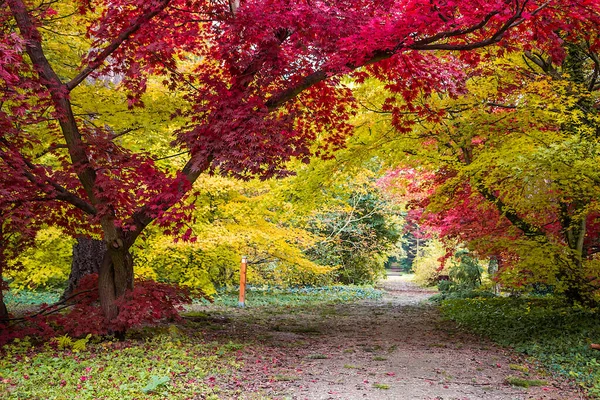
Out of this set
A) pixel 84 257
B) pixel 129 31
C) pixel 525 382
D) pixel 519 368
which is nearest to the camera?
pixel 525 382

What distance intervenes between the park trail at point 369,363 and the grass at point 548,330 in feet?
0.89

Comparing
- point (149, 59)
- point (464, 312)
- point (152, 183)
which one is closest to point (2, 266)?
point (152, 183)

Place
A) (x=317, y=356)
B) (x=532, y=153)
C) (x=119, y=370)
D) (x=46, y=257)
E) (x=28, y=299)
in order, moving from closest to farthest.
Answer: (x=119, y=370), (x=532, y=153), (x=317, y=356), (x=46, y=257), (x=28, y=299)

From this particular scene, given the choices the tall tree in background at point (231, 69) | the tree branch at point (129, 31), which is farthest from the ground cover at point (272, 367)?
the tree branch at point (129, 31)

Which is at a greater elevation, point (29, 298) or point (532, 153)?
point (532, 153)

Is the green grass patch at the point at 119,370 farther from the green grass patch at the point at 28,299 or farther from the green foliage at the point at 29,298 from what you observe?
the green foliage at the point at 29,298

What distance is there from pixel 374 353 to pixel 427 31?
14.3 ft

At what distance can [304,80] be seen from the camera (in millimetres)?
6332

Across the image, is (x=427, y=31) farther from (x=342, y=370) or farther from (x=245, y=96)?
(x=342, y=370)

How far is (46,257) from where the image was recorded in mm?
10414

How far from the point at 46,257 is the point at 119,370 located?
245 inches

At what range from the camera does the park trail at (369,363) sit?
205 inches

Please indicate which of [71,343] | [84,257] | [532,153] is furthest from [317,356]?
[84,257]

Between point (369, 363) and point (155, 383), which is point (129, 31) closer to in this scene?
point (155, 383)
